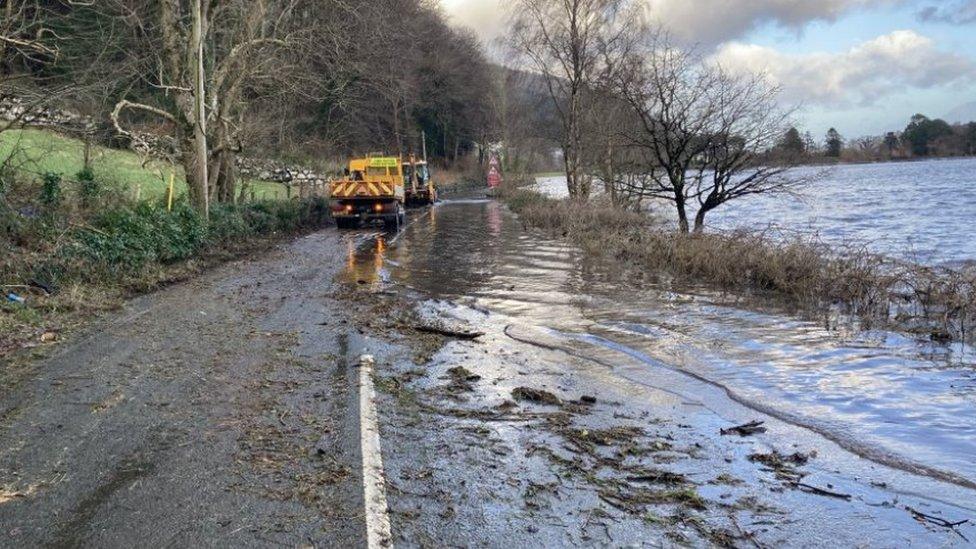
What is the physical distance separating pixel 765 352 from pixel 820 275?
456 centimetres

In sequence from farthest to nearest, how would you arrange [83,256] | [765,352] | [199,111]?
1. [199,111]
2. [83,256]
3. [765,352]

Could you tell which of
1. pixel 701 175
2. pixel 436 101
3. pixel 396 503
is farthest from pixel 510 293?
pixel 436 101

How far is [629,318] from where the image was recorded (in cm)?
1134

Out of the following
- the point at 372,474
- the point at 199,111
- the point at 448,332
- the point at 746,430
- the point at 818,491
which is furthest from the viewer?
the point at 199,111

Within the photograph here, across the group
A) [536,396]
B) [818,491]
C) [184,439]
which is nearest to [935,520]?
[818,491]

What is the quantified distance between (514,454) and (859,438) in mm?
3196

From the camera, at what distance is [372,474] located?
4980mm

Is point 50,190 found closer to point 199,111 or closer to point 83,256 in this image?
point 83,256

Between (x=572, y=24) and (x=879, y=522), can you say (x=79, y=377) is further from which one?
(x=572, y=24)

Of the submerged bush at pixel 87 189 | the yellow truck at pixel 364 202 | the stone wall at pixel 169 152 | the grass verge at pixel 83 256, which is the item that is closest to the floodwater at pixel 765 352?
the grass verge at pixel 83 256

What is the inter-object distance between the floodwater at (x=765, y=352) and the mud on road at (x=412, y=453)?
466mm

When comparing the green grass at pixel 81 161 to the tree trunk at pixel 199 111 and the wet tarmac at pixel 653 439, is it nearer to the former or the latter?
the tree trunk at pixel 199 111

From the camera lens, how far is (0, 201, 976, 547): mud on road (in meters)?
4.35

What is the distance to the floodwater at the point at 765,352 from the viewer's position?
21.3 feet
